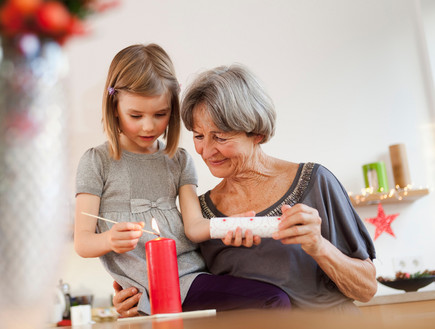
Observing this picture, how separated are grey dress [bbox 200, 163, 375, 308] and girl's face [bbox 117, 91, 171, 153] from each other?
404 mm

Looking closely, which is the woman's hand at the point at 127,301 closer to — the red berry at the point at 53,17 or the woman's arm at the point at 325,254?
the woman's arm at the point at 325,254

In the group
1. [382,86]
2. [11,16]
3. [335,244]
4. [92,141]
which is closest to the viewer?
[11,16]

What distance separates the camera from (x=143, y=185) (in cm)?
165

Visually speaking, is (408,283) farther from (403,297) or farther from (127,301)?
(127,301)

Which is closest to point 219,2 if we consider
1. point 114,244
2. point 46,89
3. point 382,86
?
point 382,86

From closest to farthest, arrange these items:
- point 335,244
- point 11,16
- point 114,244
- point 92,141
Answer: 1. point 11,16
2. point 114,244
3. point 335,244
4. point 92,141

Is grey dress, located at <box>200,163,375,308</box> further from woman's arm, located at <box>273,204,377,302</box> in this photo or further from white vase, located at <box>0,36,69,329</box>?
white vase, located at <box>0,36,69,329</box>

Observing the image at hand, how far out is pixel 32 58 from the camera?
1.20 feet

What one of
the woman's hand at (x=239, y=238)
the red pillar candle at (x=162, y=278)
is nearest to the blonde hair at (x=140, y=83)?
the woman's hand at (x=239, y=238)

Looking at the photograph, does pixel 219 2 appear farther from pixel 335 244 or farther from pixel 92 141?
pixel 335 244

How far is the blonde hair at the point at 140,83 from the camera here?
159 cm

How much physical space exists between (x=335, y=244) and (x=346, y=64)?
9.58ft

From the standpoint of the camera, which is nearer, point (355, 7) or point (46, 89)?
point (46, 89)

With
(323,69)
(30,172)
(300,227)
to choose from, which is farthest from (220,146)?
(323,69)
